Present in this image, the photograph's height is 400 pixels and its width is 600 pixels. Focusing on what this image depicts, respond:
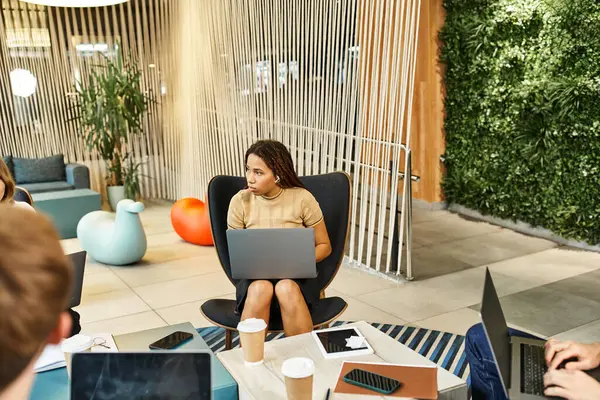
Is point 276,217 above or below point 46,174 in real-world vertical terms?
above

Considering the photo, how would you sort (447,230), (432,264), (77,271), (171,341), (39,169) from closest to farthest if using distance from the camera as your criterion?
1. (171,341)
2. (77,271)
3. (432,264)
4. (447,230)
5. (39,169)

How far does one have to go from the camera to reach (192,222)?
5.76 m

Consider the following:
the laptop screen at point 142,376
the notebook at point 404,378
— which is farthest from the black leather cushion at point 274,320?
the laptop screen at point 142,376

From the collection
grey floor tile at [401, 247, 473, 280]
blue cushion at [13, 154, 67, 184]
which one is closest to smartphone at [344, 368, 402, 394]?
grey floor tile at [401, 247, 473, 280]

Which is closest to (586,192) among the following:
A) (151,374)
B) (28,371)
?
(151,374)

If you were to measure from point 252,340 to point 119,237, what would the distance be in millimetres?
3242

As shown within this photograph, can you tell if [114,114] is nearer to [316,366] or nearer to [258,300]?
[258,300]

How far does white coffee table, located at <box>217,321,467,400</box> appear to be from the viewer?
2.08 m

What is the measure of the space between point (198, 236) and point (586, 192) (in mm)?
3554

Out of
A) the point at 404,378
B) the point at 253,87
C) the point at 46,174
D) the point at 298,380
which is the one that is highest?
the point at 253,87

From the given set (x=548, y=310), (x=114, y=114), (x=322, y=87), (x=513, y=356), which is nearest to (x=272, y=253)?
(x=513, y=356)

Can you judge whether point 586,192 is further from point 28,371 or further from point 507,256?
point 28,371

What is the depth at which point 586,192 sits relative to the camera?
5359 mm

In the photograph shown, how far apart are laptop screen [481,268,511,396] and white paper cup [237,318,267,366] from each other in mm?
813
